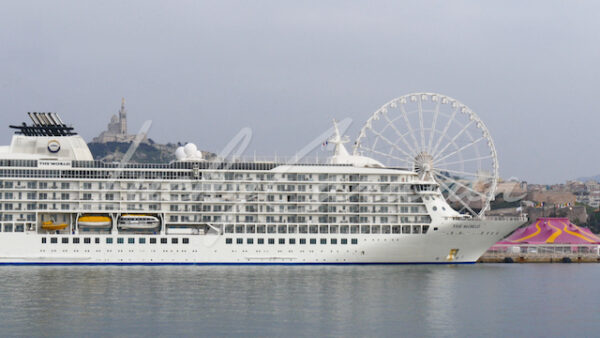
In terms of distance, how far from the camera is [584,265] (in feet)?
194

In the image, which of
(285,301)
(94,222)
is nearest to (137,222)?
(94,222)

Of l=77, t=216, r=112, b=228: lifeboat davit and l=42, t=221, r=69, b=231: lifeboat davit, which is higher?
l=77, t=216, r=112, b=228: lifeboat davit

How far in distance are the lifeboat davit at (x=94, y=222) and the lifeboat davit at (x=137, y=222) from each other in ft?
2.34

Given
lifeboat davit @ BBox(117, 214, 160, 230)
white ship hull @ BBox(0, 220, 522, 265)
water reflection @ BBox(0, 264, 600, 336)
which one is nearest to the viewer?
water reflection @ BBox(0, 264, 600, 336)

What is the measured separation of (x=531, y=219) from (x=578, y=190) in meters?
61.8

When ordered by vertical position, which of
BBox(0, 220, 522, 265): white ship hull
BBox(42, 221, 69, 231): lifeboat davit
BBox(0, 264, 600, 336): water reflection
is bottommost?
BBox(0, 264, 600, 336): water reflection

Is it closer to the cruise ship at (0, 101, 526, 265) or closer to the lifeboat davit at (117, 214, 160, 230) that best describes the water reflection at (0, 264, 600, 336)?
the cruise ship at (0, 101, 526, 265)

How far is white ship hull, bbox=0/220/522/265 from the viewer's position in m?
46.8

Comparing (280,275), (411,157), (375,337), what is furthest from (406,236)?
(375,337)

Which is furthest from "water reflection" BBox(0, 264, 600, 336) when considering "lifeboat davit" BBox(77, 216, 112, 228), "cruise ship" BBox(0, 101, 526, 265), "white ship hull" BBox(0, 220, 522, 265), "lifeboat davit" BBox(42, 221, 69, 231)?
"lifeboat davit" BBox(77, 216, 112, 228)

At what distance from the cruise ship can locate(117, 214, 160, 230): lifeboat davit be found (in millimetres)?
62

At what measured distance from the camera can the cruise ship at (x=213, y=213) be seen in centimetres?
4741

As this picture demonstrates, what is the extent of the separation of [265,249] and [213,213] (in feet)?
12.5

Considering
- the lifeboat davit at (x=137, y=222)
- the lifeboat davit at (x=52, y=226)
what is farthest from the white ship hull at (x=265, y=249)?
the lifeboat davit at (x=137, y=222)
